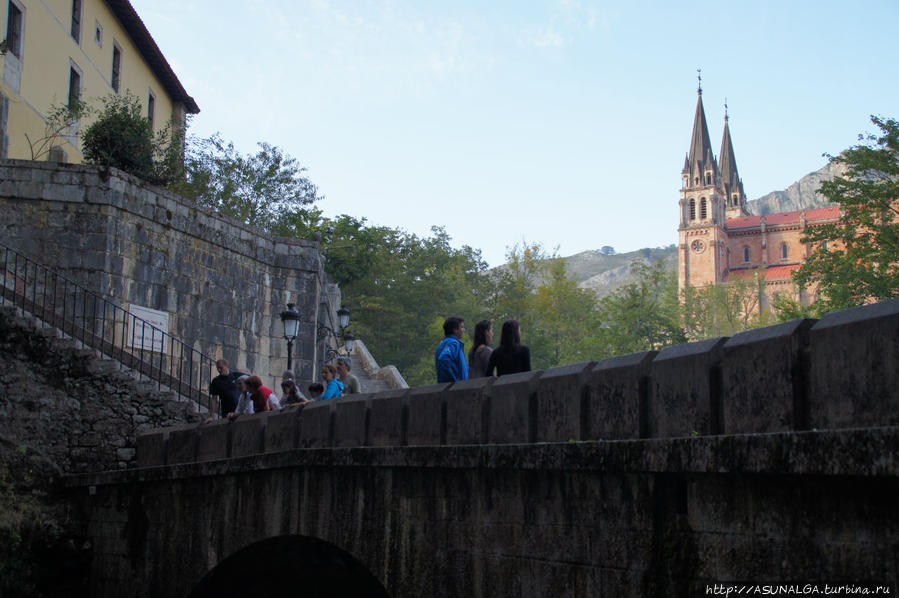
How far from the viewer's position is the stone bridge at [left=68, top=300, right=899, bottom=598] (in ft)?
12.6

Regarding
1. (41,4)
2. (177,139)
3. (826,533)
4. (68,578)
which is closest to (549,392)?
(826,533)

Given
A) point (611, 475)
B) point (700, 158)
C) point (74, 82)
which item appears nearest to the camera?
point (611, 475)

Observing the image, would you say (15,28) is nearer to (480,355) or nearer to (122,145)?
(122,145)

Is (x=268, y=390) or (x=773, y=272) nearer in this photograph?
(x=268, y=390)

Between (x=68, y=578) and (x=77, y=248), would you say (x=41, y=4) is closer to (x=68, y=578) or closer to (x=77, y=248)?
(x=77, y=248)

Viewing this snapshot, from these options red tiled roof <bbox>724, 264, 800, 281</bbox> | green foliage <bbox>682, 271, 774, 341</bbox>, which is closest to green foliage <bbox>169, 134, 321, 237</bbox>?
green foliage <bbox>682, 271, 774, 341</bbox>

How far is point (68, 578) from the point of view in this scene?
37.9ft

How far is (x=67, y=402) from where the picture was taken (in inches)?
513

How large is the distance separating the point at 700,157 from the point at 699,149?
44.7 inches

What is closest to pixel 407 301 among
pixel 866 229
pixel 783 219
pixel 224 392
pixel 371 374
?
pixel 371 374

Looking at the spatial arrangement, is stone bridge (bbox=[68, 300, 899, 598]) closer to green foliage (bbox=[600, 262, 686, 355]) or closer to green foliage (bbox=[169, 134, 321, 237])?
green foliage (bbox=[169, 134, 321, 237])

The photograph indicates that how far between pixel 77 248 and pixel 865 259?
1050 inches

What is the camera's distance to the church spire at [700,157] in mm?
122750

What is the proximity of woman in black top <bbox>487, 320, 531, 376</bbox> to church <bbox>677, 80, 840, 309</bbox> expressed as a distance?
107 metres
